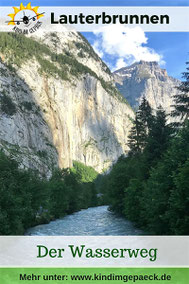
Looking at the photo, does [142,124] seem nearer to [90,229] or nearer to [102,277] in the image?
[90,229]

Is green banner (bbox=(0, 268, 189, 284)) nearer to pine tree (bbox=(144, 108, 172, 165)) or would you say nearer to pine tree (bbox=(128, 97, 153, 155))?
pine tree (bbox=(144, 108, 172, 165))

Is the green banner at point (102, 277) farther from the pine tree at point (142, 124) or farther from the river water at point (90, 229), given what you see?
the pine tree at point (142, 124)

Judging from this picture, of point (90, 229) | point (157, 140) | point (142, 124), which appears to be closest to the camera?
point (157, 140)

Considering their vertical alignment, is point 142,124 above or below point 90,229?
above

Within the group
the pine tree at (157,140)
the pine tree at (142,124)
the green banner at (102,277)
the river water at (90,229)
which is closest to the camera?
the green banner at (102,277)

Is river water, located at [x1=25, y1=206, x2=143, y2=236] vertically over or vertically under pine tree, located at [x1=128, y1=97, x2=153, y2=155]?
under

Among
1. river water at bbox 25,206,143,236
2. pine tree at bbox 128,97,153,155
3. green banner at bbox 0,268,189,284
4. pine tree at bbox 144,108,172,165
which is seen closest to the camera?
green banner at bbox 0,268,189,284

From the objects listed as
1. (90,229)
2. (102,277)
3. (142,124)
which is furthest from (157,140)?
(102,277)

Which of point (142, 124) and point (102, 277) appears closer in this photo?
point (102, 277)

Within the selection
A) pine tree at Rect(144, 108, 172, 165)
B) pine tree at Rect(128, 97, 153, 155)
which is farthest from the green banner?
pine tree at Rect(128, 97, 153, 155)

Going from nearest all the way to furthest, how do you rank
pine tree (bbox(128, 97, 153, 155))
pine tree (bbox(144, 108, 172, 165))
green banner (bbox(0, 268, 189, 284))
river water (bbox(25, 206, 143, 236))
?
green banner (bbox(0, 268, 189, 284)) → river water (bbox(25, 206, 143, 236)) → pine tree (bbox(144, 108, 172, 165)) → pine tree (bbox(128, 97, 153, 155))

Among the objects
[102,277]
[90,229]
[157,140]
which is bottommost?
[90,229]

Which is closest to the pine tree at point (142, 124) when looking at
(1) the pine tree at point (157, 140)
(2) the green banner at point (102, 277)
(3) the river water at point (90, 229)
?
(1) the pine tree at point (157, 140)

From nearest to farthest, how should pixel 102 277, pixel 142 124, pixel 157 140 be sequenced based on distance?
pixel 102 277 → pixel 157 140 → pixel 142 124
